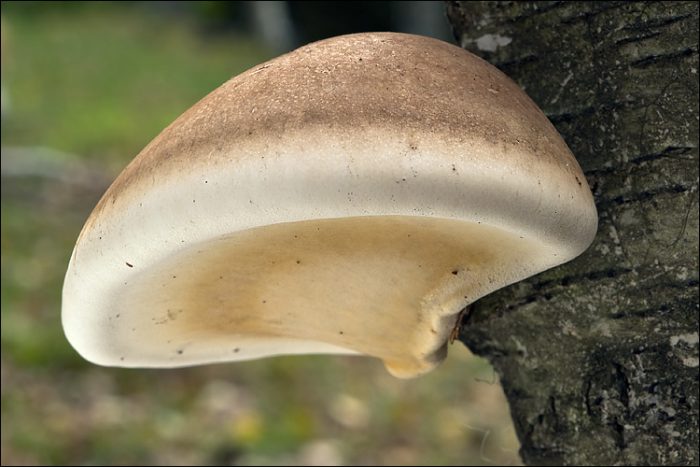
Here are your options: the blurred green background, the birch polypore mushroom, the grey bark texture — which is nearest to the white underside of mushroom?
the birch polypore mushroom

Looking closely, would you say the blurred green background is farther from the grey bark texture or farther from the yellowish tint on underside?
the yellowish tint on underside

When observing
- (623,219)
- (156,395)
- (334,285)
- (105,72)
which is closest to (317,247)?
(334,285)

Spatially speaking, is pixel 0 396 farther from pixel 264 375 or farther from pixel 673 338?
pixel 673 338

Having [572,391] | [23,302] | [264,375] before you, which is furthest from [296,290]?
[23,302]

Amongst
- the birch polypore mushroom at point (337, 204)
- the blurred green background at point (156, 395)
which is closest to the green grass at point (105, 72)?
the blurred green background at point (156, 395)

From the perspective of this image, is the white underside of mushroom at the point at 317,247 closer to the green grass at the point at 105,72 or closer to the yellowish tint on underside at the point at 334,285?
the yellowish tint on underside at the point at 334,285

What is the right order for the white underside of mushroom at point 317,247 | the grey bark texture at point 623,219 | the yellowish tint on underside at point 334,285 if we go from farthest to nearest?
the grey bark texture at point 623,219, the yellowish tint on underside at point 334,285, the white underside of mushroom at point 317,247

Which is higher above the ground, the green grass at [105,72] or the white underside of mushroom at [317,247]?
the white underside of mushroom at [317,247]
